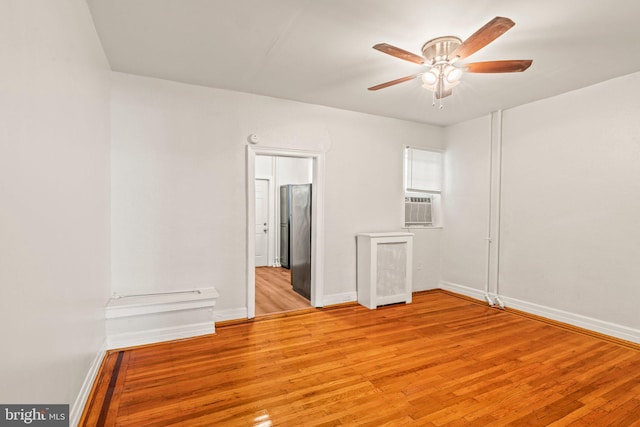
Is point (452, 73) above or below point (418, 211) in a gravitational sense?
above

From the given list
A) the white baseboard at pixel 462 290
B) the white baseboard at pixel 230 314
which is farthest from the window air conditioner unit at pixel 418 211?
the white baseboard at pixel 230 314

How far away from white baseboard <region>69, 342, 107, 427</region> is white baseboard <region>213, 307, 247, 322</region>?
3.63 ft

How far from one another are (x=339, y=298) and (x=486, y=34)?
3.39 meters

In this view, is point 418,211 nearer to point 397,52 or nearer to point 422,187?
point 422,187

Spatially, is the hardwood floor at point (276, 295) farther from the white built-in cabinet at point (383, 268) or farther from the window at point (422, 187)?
the window at point (422, 187)

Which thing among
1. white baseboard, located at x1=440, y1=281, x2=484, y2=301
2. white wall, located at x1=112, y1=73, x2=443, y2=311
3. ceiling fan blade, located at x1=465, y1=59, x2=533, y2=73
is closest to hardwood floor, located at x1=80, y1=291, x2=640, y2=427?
white wall, located at x1=112, y1=73, x2=443, y2=311

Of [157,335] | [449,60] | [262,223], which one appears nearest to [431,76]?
[449,60]

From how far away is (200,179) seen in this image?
11.4 feet

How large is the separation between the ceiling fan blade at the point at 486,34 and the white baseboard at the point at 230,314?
10.9 feet

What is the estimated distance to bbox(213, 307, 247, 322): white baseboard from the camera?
3.53 metres

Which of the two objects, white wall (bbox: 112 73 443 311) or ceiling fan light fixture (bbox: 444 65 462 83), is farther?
white wall (bbox: 112 73 443 311)

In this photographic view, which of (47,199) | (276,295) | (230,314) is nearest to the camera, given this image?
(47,199)

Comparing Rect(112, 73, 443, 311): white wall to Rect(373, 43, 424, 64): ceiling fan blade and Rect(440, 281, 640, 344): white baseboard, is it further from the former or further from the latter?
Rect(440, 281, 640, 344): white baseboard

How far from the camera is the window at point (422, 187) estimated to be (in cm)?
494
